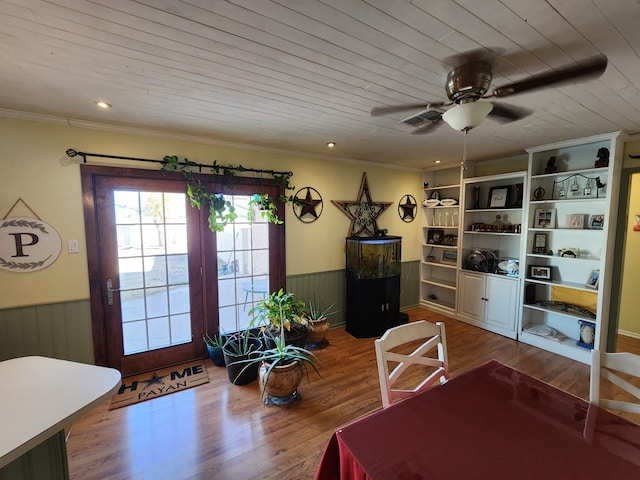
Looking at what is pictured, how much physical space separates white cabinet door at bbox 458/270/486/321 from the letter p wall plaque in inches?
184

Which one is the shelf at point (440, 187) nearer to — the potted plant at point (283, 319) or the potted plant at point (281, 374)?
the potted plant at point (283, 319)

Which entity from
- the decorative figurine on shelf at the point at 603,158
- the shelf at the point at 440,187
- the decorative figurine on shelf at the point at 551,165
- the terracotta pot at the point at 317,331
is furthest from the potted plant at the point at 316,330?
the decorative figurine on shelf at the point at 603,158

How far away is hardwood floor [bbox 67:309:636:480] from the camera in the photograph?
1.69 meters

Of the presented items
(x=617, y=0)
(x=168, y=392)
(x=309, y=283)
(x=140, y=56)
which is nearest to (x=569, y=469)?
(x=617, y=0)

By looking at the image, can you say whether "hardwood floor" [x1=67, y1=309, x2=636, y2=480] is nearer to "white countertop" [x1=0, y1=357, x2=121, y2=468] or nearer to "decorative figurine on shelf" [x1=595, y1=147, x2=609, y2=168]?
"white countertop" [x1=0, y1=357, x2=121, y2=468]

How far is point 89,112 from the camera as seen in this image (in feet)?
7.18

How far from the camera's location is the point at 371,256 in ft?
12.2

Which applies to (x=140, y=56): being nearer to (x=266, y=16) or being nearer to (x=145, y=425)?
(x=266, y=16)

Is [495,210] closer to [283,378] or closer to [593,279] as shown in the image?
[593,279]

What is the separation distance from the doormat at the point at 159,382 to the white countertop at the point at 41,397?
1.26 meters

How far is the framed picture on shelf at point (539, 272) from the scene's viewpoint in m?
3.32

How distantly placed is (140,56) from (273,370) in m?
2.21

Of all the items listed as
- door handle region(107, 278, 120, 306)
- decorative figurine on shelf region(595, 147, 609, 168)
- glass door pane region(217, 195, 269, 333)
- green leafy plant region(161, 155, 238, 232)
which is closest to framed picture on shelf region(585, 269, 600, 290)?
decorative figurine on shelf region(595, 147, 609, 168)

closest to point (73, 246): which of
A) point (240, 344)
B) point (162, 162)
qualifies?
point (162, 162)
